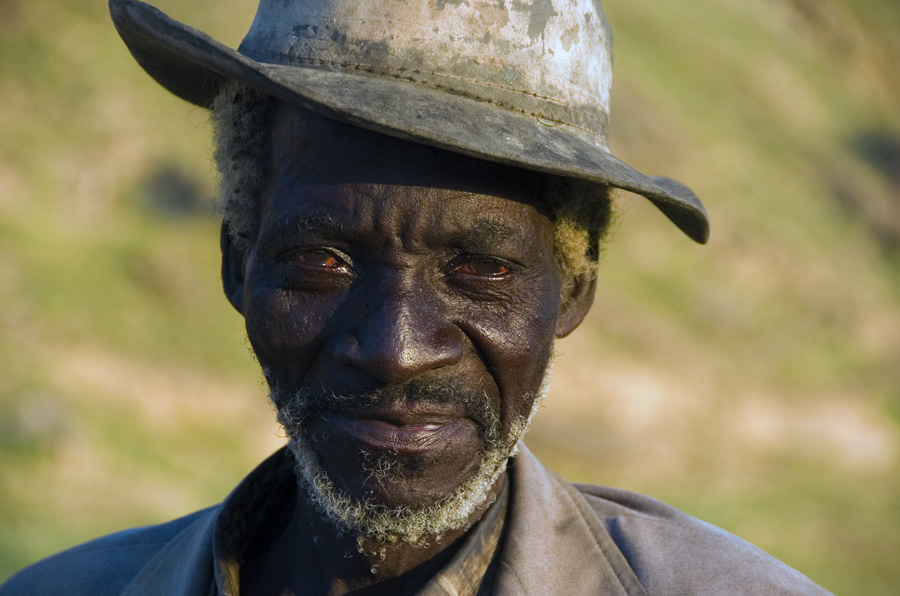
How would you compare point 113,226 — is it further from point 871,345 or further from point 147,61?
point 871,345

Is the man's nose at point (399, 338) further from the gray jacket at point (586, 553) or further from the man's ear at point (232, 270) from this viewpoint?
the man's ear at point (232, 270)

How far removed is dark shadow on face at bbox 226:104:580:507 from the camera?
218cm

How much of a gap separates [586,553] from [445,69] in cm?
112

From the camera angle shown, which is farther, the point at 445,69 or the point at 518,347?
the point at 518,347

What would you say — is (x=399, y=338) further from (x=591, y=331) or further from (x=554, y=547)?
(x=591, y=331)

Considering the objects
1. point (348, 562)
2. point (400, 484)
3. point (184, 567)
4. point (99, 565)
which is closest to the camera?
point (400, 484)

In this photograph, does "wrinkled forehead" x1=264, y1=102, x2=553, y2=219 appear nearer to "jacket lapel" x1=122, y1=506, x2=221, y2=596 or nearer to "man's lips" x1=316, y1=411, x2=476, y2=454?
"man's lips" x1=316, y1=411, x2=476, y2=454

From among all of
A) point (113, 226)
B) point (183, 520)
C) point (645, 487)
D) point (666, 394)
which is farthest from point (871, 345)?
point (183, 520)

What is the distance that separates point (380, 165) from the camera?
2.19 metres

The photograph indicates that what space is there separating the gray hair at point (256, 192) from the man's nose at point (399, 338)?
1.33 ft

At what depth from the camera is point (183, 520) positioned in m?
2.93

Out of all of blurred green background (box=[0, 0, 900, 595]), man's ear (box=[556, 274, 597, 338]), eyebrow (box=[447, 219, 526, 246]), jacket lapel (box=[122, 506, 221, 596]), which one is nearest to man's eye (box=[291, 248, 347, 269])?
eyebrow (box=[447, 219, 526, 246])

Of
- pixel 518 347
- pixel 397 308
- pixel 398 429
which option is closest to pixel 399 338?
pixel 397 308

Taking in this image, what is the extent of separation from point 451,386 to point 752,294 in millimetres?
15562
